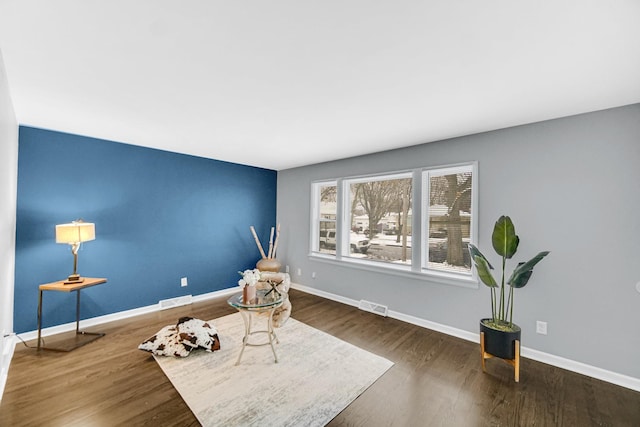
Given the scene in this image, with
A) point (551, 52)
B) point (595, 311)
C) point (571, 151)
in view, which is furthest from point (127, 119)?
point (595, 311)

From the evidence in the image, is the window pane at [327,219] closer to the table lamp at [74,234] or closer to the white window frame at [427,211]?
the white window frame at [427,211]

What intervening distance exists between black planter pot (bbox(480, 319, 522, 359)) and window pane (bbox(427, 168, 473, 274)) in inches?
Result: 35.3

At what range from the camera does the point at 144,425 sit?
5.76ft

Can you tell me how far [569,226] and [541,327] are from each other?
3.49 feet

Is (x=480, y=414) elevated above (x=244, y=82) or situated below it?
below

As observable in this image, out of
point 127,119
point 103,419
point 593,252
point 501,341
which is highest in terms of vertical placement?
point 127,119

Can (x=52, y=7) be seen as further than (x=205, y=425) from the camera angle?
No

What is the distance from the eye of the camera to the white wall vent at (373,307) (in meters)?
3.79

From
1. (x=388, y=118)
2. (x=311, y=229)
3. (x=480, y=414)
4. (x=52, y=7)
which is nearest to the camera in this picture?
(x=52, y=7)

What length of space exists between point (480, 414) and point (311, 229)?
3581 millimetres

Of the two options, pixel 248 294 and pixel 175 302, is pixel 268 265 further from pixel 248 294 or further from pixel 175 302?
pixel 248 294

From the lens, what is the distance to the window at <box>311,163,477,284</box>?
128 inches

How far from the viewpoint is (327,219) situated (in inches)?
192

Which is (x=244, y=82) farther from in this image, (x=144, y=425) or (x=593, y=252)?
(x=593, y=252)
